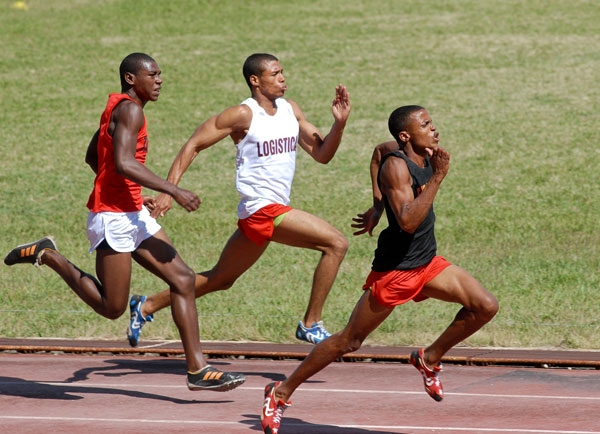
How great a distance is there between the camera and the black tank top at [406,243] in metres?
6.36

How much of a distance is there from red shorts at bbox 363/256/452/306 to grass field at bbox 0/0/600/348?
11.3 ft

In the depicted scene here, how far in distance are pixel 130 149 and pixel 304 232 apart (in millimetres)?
1513

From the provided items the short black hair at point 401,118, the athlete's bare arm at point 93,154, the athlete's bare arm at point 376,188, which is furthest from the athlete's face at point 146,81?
the short black hair at point 401,118

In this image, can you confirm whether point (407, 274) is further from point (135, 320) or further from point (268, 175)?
point (135, 320)

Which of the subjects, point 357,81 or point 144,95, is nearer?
point 144,95

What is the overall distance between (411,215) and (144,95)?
241 centimetres

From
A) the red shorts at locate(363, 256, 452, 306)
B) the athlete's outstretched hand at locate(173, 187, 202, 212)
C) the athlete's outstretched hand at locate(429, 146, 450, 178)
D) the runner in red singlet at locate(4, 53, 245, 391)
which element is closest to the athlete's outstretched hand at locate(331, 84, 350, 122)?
the runner in red singlet at locate(4, 53, 245, 391)

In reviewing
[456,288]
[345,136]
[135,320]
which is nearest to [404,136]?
[456,288]

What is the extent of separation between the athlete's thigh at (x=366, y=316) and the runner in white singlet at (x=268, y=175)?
166 centimetres

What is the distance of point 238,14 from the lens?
3316 centimetres

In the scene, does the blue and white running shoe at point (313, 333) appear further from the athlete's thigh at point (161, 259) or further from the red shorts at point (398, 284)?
the red shorts at point (398, 284)

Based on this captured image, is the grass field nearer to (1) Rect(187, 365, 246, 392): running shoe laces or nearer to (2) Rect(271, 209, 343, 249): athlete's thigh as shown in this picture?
(2) Rect(271, 209, 343, 249): athlete's thigh

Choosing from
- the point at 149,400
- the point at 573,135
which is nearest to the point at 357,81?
the point at 573,135

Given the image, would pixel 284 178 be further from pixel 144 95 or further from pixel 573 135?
pixel 573 135
